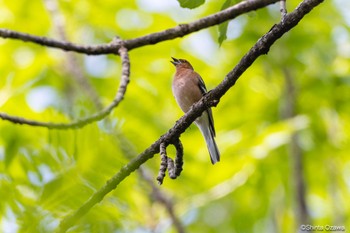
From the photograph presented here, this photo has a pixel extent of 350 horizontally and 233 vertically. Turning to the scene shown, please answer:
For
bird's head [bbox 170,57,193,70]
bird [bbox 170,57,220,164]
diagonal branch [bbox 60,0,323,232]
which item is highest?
bird's head [bbox 170,57,193,70]

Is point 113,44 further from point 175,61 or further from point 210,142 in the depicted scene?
point 175,61

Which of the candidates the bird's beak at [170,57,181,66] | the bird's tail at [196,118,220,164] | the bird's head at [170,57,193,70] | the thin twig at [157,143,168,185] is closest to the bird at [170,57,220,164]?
the bird's tail at [196,118,220,164]

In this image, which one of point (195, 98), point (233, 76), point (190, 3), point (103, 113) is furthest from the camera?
point (195, 98)

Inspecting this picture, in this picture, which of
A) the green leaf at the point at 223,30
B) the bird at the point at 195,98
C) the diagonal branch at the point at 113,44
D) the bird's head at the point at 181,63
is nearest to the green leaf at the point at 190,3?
the green leaf at the point at 223,30

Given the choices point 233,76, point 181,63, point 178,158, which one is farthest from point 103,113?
point 181,63

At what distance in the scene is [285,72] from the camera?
9.33 m

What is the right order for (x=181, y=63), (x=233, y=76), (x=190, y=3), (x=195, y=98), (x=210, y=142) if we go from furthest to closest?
(x=181, y=63) → (x=195, y=98) → (x=210, y=142) → (x=190, y=3) → (x=233, y=76)

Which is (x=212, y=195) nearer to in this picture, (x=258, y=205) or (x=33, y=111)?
(x=258, y=205)

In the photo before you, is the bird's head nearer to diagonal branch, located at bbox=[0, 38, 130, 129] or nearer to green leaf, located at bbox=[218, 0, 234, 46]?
diagonal branch, located at bbox=[0, 38, 130, 129]

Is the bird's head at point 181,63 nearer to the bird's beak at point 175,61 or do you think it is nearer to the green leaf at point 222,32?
the bird's beak at point 175,61

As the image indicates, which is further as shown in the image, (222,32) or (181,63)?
(181,63)

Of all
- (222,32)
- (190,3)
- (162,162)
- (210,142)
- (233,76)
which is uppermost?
(210,142)

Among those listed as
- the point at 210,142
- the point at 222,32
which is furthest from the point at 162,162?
the point at 210,142

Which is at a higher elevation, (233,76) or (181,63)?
(181,63)
